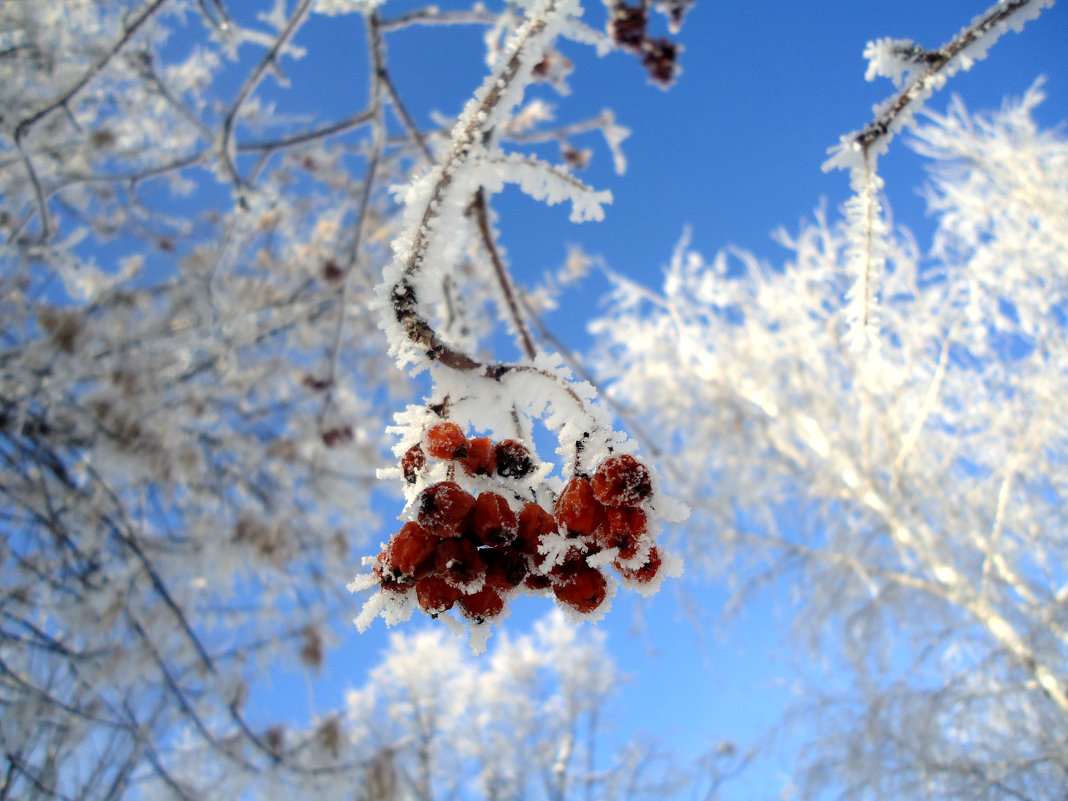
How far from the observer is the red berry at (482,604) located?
0.72 m

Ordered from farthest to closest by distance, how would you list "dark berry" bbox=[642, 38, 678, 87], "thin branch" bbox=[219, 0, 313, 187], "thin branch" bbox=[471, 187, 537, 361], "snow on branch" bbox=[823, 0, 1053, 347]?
"dark berry" bbox=[642, 38, 678, 87], "thin branch" bbox=[219, 0, 313, 187], "thin branch" bbox=[471, 187, 537, 361], "snow on branch" bbox=[823, 0, 1053, 347]

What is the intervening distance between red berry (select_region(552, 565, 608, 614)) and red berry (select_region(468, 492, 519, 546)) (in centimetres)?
9

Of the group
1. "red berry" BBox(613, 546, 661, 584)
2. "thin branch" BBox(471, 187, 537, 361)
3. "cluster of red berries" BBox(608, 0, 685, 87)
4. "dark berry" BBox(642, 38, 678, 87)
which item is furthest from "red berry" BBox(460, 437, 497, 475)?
"dark berry" BBox(642, 38, 678, 87)

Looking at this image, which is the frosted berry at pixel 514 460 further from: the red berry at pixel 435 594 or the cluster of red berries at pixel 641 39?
the cluster of red berries at pixel 641 39

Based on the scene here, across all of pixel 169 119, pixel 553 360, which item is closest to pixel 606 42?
pixel 553 360

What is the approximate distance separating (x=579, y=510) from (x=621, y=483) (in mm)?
63

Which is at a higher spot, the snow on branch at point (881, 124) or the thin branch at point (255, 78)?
the thin branch at point (255, 78)

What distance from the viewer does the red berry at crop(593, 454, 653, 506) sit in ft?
2.14

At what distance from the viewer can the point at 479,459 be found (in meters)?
0.76

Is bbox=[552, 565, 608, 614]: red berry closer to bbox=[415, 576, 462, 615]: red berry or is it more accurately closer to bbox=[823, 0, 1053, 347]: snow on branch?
bbox=[415, 576, 462, 615]: red berry

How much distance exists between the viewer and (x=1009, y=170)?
534 cm

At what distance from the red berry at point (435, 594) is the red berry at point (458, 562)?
1 cm

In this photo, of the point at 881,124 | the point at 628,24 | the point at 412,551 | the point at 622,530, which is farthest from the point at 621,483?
the point at 628,24

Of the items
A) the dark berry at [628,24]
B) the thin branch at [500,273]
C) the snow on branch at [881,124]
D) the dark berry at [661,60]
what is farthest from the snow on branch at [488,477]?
the dark berry at [661,60]
